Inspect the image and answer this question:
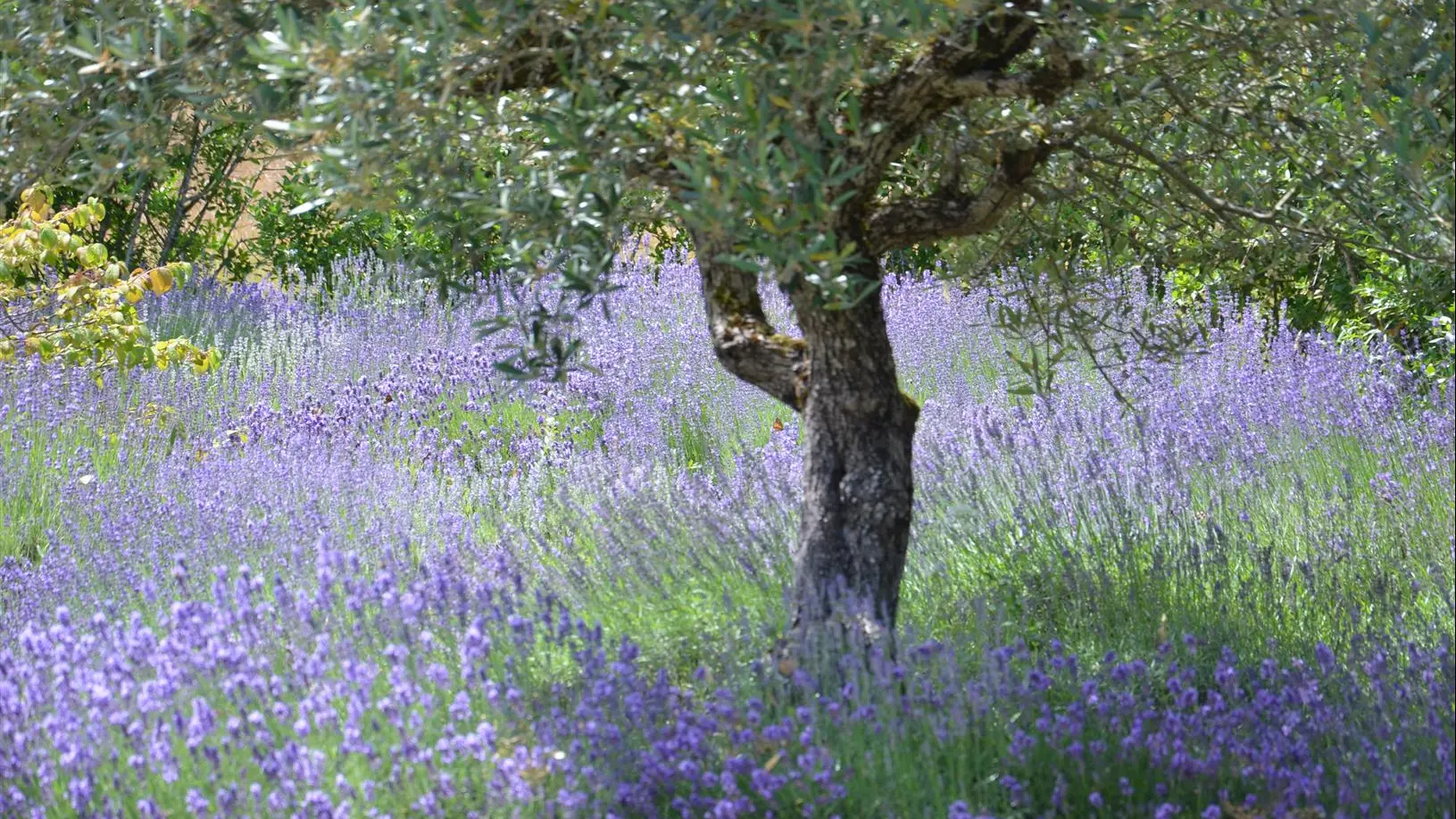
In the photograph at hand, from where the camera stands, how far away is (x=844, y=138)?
3.02 m

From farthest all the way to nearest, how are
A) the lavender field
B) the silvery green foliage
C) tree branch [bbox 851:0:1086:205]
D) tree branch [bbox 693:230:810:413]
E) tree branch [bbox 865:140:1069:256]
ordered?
tree branch [bbox 693:230:810:413] → tree branch [bbox 865:140:1069:256] → tree branch [bbox 851:0:1086:205] → the lavender field → the silvery green foliage

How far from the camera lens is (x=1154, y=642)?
3.92m

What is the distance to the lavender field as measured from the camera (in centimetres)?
304

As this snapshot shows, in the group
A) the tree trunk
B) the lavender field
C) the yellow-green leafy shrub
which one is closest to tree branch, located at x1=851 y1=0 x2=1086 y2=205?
the tree trunk

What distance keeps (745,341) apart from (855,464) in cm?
42

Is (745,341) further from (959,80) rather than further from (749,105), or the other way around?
(749,105)

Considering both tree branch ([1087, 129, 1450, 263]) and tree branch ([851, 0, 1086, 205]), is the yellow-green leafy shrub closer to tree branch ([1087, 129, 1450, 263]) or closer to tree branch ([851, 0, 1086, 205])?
tree branch ([851, 0, 1086, 205])

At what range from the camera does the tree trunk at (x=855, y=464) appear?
11.6 feet

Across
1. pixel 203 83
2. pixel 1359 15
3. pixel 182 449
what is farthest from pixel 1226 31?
pixel 182 449

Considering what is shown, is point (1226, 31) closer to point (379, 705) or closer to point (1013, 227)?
point (1013, 227)

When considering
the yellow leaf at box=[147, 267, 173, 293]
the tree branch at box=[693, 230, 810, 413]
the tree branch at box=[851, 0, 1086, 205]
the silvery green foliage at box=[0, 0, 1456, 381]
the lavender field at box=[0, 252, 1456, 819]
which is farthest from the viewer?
the yellow leaf at box=[147, 267, 173, 293]

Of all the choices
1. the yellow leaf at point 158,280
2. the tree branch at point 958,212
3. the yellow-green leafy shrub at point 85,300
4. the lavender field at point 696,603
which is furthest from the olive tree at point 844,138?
the yellow-green leafy shrub at point 85,300

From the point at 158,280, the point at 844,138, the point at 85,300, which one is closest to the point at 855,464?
the point at 844,138

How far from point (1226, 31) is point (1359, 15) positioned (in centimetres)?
68
